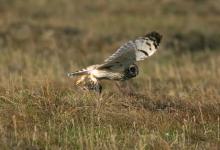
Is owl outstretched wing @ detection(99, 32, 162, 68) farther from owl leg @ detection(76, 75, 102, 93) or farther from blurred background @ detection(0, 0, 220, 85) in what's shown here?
blurred background @ detection(0, 0, 220, 85)

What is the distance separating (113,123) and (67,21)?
13.9 metres

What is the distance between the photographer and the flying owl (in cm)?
825

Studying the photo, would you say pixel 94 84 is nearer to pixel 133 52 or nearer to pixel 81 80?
pixel 81 80

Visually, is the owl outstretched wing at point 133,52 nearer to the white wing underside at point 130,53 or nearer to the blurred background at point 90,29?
the white wing underside at point 130,53

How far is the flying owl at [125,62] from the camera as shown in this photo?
8.25 meters

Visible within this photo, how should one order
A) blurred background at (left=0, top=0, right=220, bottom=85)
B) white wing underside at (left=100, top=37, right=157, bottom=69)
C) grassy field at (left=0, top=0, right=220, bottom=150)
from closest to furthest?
1. grassy field at (left=0, top=0, right=220, bottom=150)
2. white wing underside at (left=100, top=37, right=157, bottom=69)
3. blurred background at (left=0, top=0, right=220, bottom=85)

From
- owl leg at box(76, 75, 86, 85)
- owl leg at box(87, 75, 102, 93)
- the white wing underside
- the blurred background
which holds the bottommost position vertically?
owl leg at box(87, 75, 102, 93)

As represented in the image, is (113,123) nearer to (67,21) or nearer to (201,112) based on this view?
(201,112)

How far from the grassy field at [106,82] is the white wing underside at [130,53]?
1.08 ft

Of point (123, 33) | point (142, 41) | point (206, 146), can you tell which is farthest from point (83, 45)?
point (206, 146)

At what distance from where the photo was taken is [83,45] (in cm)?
1848

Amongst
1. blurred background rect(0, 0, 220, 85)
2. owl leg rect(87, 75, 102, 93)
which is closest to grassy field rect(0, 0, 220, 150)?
blurred background rect(0, 0, 220, 85)

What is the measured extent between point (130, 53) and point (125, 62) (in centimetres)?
14

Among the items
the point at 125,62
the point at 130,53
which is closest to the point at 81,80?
the point at 125,62
